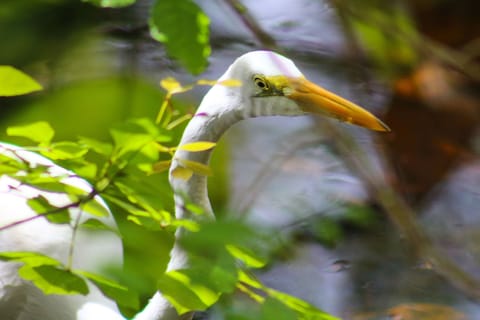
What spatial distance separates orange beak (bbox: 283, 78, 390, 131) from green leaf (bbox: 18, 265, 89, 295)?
0.36 metres

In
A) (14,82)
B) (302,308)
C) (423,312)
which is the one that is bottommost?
(423,312)

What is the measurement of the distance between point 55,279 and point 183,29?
12.5 inches

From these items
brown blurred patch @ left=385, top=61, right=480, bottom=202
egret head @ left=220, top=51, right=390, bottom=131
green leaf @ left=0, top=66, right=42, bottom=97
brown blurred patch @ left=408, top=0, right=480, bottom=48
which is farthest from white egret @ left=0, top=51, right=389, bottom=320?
brown blurred patch @ left=408, top=0, right=480, bottom=48

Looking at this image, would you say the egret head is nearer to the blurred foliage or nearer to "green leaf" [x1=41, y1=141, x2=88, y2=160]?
the blurred foliage

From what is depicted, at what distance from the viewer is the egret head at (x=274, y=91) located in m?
1.21

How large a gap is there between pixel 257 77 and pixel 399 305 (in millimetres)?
1099

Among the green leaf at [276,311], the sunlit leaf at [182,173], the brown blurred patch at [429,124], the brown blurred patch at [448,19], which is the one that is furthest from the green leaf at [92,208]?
the brown blurred patch at [448,19]

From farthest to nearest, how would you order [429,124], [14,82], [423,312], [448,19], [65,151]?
[448,19], [429,124], [423,312], [65,151], [14,82]

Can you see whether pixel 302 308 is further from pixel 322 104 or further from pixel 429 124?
pixel 429 124

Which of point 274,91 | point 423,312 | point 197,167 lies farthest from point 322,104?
point 423,312

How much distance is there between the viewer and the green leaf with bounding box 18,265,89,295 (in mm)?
1068

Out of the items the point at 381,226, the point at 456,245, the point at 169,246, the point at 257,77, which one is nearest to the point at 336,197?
the point at 381,226

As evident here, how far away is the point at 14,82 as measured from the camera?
101 centimetres

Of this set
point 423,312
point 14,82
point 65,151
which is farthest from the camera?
point 423,312
